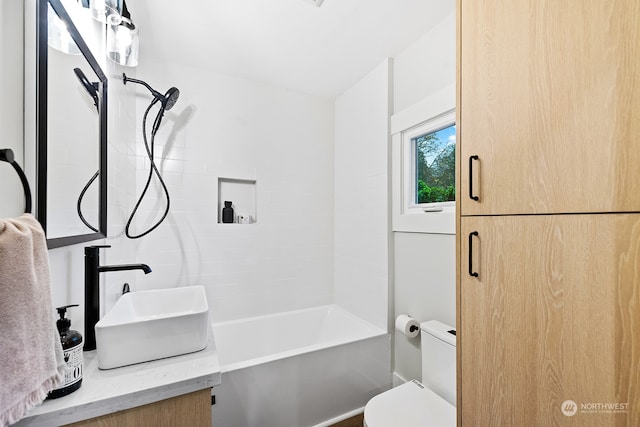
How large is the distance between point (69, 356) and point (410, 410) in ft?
4.61

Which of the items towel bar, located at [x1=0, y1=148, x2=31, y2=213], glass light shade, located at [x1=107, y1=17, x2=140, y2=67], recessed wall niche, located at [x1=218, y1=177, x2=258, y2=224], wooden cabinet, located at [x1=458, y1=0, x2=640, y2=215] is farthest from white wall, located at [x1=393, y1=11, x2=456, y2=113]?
towel bar, located at [x1=0, y1=148, x2=31, y2=213]

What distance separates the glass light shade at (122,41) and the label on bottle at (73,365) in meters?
1.29

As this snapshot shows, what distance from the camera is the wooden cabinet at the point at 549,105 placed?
2.02ft

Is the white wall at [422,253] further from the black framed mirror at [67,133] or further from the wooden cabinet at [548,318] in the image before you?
the black framed mirror at [67,133]

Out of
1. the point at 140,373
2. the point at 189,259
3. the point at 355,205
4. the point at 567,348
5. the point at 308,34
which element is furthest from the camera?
the point at 355,205

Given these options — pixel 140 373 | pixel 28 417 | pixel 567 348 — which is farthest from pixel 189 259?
pixel 567 348

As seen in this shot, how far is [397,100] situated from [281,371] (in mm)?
1972

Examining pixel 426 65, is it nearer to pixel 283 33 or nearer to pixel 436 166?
pixel 436 166

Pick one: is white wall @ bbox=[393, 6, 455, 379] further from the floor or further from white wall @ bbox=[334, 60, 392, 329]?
the floor

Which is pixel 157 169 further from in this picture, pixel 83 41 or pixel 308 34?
pixel 308 34

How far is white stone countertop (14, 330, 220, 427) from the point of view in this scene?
2.49 feet

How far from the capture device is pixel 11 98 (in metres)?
0.67

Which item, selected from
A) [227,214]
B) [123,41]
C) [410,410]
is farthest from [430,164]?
[123,41]

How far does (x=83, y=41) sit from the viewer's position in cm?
101
